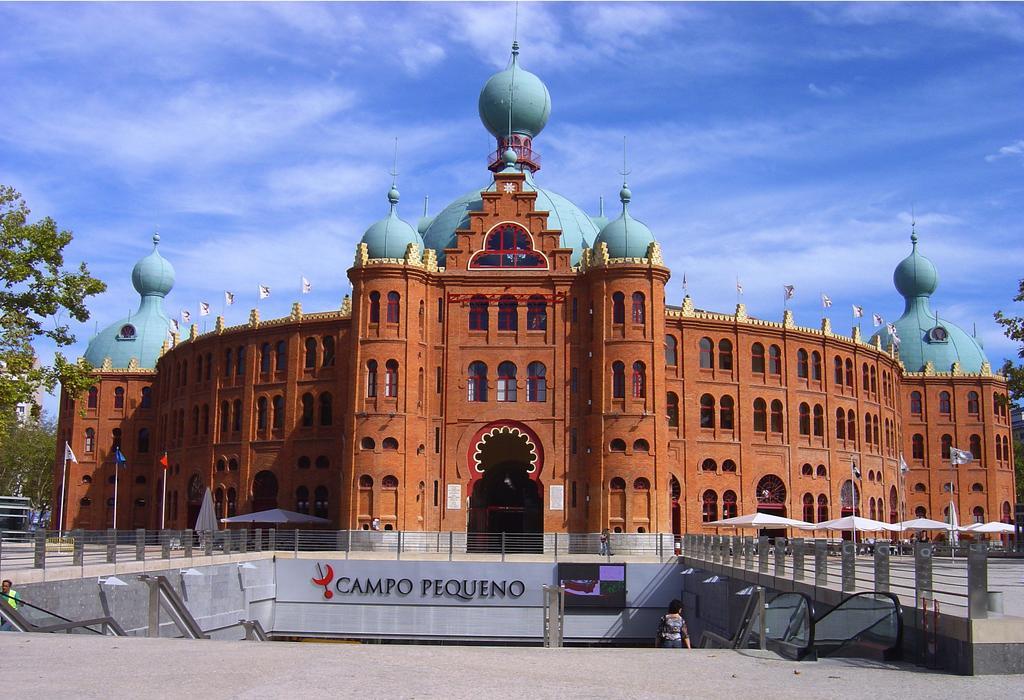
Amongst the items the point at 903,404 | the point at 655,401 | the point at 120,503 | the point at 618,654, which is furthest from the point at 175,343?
the point at 618,654

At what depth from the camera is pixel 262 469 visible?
2562 inches

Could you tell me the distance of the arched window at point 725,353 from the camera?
6425cm

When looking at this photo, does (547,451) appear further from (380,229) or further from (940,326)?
(940,326)

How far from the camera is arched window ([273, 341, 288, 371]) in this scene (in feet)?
214

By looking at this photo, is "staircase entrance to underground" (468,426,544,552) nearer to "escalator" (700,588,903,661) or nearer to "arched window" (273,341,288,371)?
"arched window" (273,341,288,371)

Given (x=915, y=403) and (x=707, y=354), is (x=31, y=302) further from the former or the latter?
(x=915, y=403)

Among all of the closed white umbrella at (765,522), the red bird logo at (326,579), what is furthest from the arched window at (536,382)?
the red bird logo at (326,579)

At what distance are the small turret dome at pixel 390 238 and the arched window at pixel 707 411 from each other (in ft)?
59.5

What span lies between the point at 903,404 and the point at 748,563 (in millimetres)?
51164

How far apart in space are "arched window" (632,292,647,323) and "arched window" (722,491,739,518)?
12089 millimetres

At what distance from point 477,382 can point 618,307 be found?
8.39m

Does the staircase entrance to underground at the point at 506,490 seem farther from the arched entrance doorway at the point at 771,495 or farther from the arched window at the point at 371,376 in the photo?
the arched entrance doorway at the point at 771,495

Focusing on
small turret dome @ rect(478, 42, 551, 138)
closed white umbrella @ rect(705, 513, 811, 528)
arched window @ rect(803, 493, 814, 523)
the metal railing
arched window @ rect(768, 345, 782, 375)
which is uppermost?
small turret dome @ rect(478, 42, 551, 138)

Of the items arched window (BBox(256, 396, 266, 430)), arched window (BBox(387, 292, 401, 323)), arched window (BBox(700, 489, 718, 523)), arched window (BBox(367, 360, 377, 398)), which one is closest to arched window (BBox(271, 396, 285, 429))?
arched window (BBox(256, 396, 266, 430))
